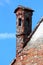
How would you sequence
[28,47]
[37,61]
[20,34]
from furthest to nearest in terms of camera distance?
1. [20,34]
2. [28,47]
3. [37,61]

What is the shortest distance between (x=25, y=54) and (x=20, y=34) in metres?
1.96

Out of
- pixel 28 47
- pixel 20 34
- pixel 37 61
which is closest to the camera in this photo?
pixel 37 61

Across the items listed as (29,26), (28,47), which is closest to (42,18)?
(29,26)

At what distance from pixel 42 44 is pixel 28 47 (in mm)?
924

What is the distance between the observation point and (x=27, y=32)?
2155 cm

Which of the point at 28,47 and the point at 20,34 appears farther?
the point at 20,34

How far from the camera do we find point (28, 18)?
22078 mm

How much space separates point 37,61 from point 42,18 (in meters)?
3.65

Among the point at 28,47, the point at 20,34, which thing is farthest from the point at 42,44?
the point at 20,34

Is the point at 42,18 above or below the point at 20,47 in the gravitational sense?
above

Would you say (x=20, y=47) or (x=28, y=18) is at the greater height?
(x=28, y=18)

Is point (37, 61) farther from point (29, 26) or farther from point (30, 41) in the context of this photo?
point (29, 26)

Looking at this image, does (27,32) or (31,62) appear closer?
(31,62)

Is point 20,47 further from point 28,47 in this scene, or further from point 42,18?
point 42,18
